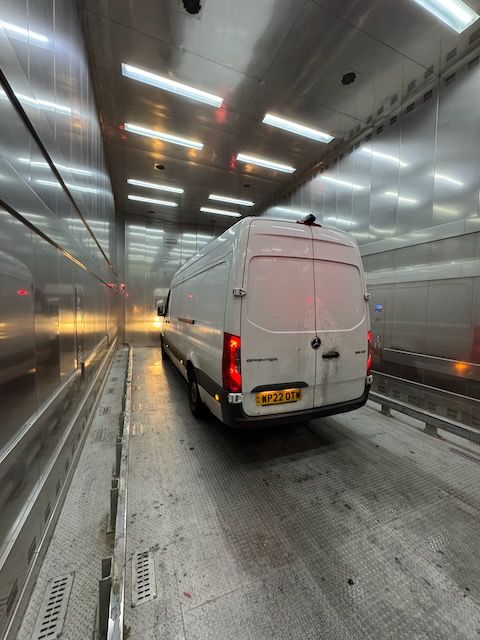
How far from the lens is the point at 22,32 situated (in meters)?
1.56

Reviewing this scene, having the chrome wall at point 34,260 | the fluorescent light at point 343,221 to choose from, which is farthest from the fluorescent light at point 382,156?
the chrome wall at point 34,260

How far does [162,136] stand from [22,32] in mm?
4607

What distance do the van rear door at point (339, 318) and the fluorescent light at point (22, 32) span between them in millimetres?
2498

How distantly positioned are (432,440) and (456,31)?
209 inches

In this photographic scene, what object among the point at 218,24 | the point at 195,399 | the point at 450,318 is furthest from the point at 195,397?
the point at 218,24

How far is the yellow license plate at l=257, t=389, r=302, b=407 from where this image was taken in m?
2.40

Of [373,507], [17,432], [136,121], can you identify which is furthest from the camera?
[136,121]

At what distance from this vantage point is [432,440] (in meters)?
3.13

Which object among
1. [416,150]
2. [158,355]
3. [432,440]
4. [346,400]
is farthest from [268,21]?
[158,355]

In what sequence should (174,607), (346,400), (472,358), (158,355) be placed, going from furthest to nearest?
1. (158,355)
2. (472,358)
3. (346,400)
4. (174,607)

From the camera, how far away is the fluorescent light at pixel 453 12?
3.01m

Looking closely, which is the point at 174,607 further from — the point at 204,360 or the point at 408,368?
the point at 408,368

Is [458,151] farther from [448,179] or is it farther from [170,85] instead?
[170,85]

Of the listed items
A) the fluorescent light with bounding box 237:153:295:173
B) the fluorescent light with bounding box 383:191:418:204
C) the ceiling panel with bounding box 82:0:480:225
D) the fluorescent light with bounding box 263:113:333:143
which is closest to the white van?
the fluorescent light with bounding box 383:191:418:204
